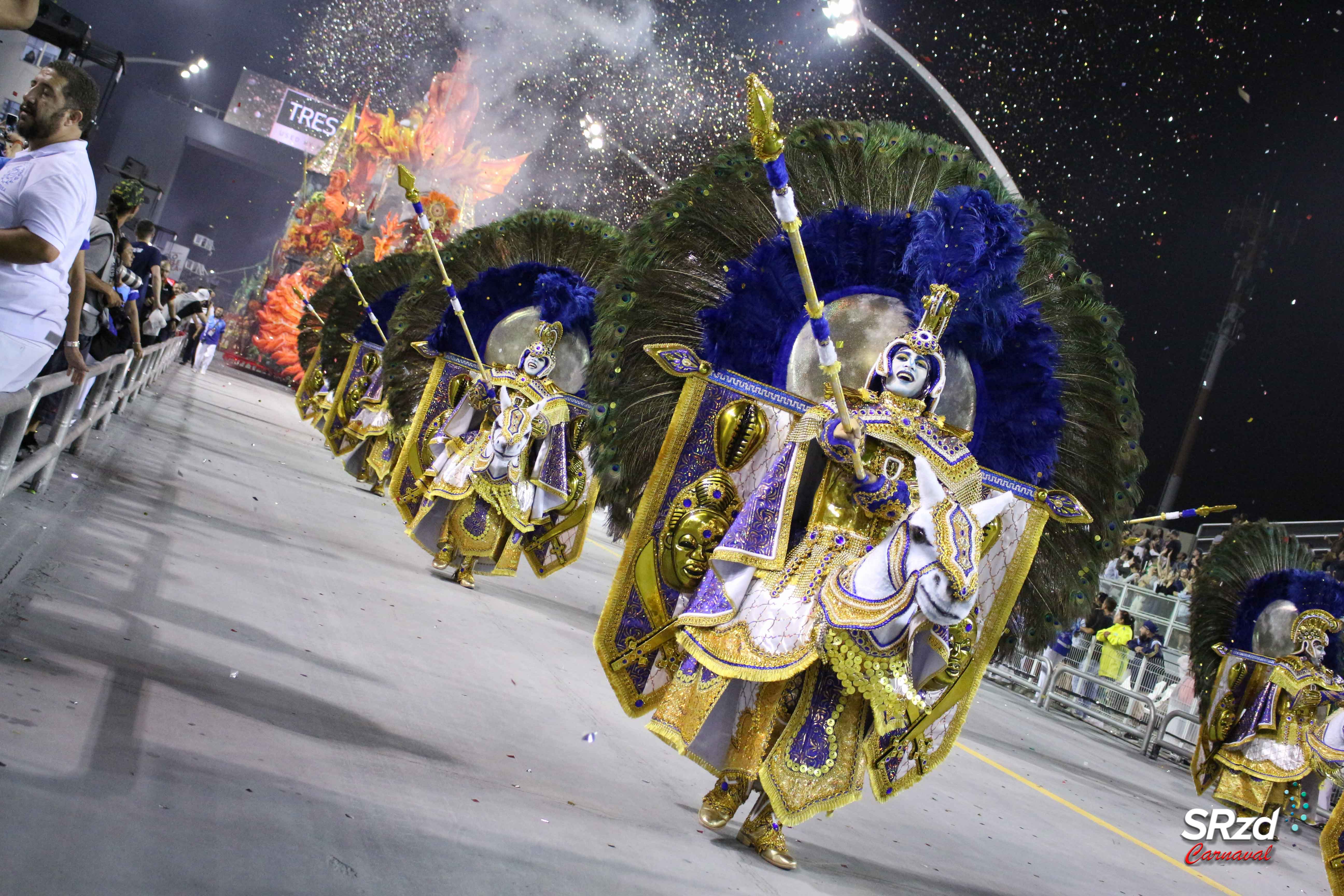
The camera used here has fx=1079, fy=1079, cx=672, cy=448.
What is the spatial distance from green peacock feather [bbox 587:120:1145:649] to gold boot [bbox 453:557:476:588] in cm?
385

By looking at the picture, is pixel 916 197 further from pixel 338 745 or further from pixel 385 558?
pixel 385 558

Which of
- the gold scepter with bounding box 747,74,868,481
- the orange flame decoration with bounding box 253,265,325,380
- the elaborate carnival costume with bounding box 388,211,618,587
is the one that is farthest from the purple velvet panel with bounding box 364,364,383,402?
the orange flame decoration with bounding box 253,265,325,380

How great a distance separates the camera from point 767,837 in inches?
170

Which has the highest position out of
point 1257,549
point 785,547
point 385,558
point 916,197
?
point 916,197

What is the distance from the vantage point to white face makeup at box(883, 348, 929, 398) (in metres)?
4.58

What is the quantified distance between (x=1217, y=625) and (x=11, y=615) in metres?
8.89

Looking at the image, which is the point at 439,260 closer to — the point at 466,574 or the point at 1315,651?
the point at 466,574

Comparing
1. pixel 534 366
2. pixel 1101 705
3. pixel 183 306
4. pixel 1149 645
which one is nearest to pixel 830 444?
pixel 534 366

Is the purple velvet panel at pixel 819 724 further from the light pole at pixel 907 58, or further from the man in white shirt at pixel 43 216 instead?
the light pole at pixel 907 58

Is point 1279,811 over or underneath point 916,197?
underneath

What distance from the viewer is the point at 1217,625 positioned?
9.23m

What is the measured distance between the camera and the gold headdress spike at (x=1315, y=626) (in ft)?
27.3

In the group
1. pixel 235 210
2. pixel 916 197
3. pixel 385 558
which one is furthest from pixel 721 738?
pixel 235 210

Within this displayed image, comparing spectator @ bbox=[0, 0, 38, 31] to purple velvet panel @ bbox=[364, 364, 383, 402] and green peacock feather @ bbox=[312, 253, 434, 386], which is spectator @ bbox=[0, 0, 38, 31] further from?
purple velvet panel @ bbox=[364, 364, 383, 402]
